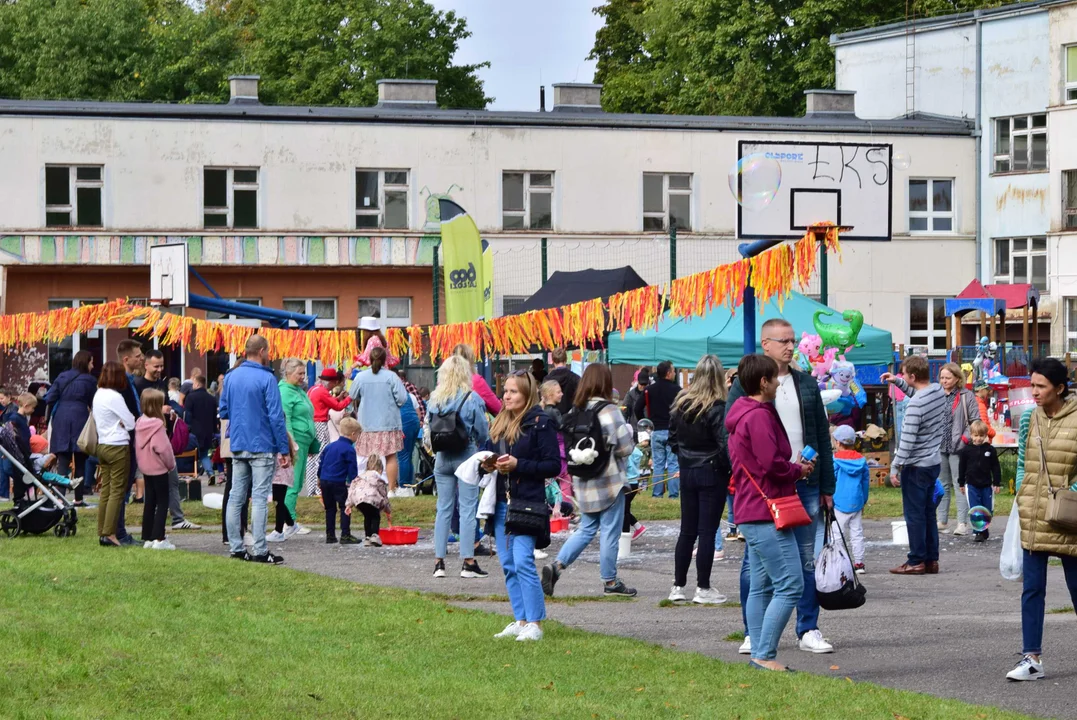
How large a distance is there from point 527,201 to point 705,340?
17050 millimetres

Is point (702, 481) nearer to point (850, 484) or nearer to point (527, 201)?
point (850, 484)

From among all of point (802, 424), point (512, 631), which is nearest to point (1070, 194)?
point (802, 424)

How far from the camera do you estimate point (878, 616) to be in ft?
36.5

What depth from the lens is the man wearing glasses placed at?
930cm

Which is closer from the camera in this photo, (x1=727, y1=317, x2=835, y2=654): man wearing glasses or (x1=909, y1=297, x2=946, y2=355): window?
(x1=727, y1=317, x2=835, y2=654): man wearing glasses

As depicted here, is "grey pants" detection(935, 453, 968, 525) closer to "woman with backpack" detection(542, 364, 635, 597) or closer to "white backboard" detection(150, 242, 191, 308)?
"woman with backpack" detection(542, 364, 635, 597)

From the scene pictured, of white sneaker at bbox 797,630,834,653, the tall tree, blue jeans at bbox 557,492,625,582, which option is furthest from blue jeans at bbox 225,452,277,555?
the tall tree

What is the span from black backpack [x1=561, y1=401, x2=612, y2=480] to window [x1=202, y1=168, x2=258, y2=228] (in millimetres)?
31696

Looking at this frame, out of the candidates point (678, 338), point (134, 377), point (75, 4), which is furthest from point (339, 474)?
point (75, 4)

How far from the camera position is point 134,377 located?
1962 cm

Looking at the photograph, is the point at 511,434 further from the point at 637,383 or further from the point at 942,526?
the point at 637,383

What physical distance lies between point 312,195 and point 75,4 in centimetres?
2225

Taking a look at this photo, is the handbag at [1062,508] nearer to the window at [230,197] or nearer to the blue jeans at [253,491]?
the blue jeans at [253,491]

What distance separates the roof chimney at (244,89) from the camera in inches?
1881
